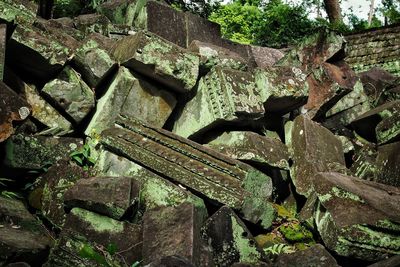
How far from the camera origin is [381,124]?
15.3 feet

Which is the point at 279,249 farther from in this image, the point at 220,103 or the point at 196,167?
the point at 220,103

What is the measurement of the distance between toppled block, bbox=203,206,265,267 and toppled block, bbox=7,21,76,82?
2.07 m

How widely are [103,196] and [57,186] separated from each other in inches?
21.0

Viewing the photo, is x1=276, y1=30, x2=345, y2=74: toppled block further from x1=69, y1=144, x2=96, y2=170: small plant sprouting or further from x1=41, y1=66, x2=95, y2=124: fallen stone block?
x1=69, y1=144, x2=96, y2=170: small plant sprouting

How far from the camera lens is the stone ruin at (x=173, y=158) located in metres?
3.04

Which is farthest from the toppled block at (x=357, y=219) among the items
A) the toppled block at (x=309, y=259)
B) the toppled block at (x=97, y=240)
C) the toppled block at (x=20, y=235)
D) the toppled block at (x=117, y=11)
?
the toppled block at (x=117, y=11)

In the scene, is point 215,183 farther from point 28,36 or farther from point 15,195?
point 28,36

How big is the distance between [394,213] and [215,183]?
4.34 feet

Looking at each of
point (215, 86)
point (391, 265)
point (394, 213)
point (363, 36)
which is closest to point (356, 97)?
point (215, 86)

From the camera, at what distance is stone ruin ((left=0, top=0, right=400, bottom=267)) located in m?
3.04

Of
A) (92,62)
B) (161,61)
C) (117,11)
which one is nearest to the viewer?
(161,61)

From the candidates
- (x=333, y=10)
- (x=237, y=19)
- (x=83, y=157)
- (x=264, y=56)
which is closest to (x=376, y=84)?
(x=264, y=56)

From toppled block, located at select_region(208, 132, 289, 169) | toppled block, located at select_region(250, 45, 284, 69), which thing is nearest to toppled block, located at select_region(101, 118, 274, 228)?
toppled block, located at select_region(208, 132, 289, 169)

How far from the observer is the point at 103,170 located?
369cm
